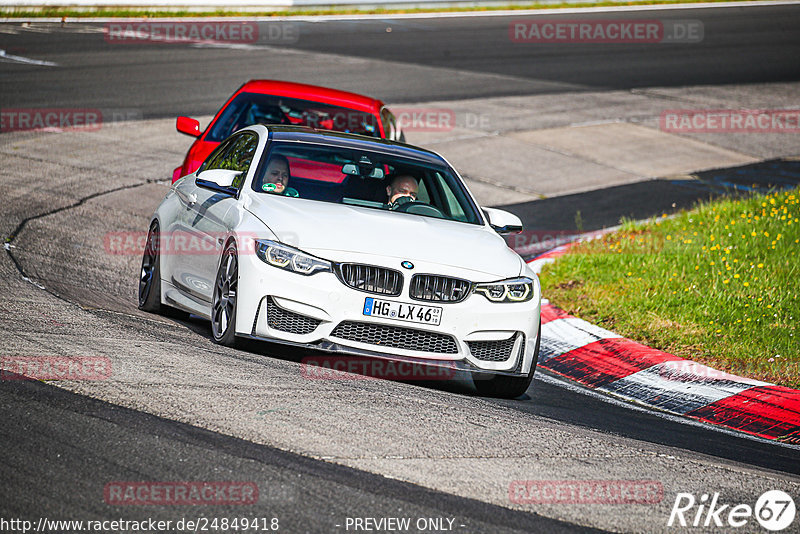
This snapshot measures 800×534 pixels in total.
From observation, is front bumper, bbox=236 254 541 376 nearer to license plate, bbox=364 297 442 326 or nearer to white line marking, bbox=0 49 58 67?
license plate, bbox=364 297 442 326

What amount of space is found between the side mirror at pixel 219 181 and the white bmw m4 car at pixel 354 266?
0.01 metres

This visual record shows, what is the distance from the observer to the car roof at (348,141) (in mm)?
8312

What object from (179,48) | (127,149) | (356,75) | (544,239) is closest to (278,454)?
(544,239)

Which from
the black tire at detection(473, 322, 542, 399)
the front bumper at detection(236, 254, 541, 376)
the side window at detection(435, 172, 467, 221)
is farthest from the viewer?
the side window at detection(435, 172, 467, 221)

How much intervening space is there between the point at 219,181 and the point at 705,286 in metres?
4.78

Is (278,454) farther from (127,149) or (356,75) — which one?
(356,75)

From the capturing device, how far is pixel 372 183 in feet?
26.9

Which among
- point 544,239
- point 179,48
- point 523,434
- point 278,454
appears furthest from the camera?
point 179,48

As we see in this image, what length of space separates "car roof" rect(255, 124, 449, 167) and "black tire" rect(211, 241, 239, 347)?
1.39m

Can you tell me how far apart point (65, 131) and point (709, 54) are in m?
18.8

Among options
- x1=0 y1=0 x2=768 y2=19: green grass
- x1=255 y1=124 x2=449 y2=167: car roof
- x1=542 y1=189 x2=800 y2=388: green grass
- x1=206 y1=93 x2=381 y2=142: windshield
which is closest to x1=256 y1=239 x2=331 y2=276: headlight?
x1=255 y1=124 x2=449 y2=167: car roof

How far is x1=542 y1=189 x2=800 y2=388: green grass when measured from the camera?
889 cm

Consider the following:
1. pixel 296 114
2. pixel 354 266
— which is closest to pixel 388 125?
pixel 296 114

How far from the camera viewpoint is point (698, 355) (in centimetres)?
880
